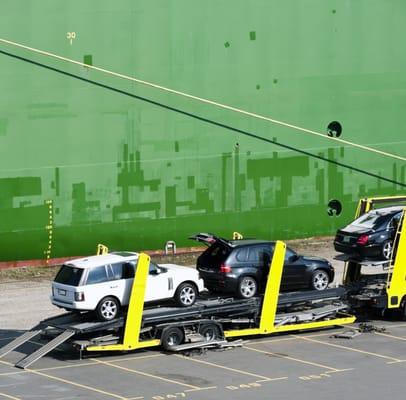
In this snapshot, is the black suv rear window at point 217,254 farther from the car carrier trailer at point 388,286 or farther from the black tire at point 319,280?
the car carrier trailer at point 388,286

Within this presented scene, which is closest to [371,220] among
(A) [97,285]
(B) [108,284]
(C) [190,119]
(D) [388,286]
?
(D) [388,286]

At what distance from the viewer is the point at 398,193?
4291 cm

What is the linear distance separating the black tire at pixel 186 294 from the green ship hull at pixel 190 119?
30.2 ft

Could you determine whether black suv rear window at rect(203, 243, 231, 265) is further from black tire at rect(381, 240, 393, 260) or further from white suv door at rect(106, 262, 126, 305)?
black tire at rect(381, 240, 393, 260)

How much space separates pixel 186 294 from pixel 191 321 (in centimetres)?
83

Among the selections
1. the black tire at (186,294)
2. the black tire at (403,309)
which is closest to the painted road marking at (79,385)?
the black tire at (186,294)

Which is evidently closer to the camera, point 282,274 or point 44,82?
point 282,274

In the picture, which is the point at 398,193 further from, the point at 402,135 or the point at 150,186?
the point at 150,186

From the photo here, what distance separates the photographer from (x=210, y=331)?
28094 mm

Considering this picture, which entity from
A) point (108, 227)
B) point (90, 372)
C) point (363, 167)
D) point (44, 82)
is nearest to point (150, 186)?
point (108, 227)

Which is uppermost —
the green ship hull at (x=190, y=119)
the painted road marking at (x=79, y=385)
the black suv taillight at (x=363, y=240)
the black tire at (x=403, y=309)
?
the green ship hull at (x=190, y=119)

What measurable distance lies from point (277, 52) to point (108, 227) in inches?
296

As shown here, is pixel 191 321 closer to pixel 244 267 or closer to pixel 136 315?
pixel 136 315

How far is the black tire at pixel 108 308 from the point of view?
89.4 ft
